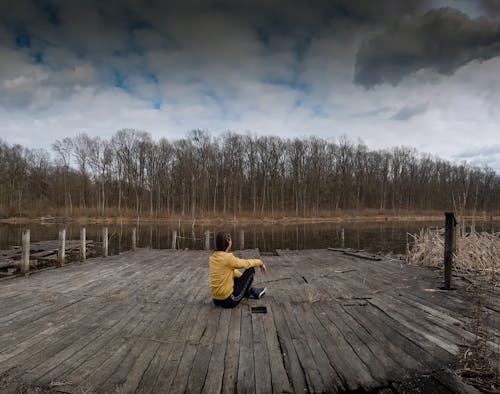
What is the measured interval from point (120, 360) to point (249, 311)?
216 centimetres

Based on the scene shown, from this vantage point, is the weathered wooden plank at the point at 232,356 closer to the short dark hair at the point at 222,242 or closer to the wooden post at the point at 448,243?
the short dark hair at the point at 222,242

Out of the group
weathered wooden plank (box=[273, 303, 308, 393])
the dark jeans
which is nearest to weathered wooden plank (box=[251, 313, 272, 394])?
weathered wooden plank (box=[273, 303, 308, 393])

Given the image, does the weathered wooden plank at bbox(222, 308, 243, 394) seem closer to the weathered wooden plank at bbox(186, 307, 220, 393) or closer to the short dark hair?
the weathered wooden plank at bbox(186, 307, 220, 393)

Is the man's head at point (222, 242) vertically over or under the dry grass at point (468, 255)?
over

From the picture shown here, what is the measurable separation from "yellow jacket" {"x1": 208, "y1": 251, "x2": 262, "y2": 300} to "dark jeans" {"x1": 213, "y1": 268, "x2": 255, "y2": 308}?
0.09 metres

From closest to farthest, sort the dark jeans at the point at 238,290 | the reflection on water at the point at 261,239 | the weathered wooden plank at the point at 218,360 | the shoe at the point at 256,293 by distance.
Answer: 1. the weathered wooden plank at the point at 218,360
2. the dark jeans at the point at 238,290
3. the shoe at the point at 256,293
4. the reflection on water at the point at 261,239

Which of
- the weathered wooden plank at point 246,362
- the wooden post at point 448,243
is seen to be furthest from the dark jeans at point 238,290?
the wooden post at point 448,243

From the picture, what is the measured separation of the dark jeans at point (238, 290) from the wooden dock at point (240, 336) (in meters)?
0.15

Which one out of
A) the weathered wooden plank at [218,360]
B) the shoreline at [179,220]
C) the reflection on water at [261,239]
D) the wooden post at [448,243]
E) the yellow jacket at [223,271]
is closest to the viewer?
the weathered wooden plank at [218,360]

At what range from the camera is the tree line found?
43.6 metres

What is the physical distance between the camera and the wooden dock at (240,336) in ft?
8.84

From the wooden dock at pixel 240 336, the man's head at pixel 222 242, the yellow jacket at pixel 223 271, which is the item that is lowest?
the wooden dock at pixel 240 336

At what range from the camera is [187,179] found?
45375mm

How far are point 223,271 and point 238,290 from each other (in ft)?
1.92
